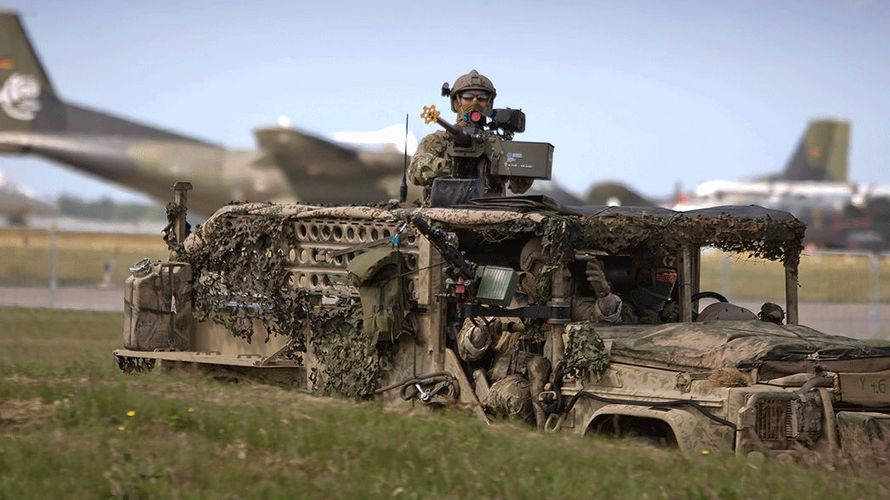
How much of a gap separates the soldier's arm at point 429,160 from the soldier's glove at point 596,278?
1.88 meters

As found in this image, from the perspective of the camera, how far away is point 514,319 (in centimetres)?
1060

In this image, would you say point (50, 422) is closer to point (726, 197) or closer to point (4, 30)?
point (4, 30)

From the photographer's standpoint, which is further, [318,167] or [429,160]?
[318,167]

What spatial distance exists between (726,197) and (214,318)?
5306cm

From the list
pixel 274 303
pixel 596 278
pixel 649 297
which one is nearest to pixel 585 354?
pixel 596 278

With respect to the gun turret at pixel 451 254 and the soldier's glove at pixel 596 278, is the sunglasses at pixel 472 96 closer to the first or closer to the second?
the gun turret at pixel 451 254

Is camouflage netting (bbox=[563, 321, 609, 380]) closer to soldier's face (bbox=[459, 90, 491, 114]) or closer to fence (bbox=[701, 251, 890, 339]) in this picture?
soldier's face (bbox=[459, 90, 491, 114])

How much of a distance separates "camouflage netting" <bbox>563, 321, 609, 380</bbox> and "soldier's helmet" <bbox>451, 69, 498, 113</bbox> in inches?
125

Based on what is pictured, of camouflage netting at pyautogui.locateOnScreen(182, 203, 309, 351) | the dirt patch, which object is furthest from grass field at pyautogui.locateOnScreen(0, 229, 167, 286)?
the dirt patch

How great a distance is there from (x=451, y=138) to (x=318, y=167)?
91.3 feet

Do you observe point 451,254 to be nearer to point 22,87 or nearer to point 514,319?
point 514,319

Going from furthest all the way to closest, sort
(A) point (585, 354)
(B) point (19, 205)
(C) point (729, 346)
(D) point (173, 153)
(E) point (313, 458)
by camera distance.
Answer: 1. (B) point (19, 205)
2. (D) point (173, 153)
3. (A) point (585, 354)
4. (C) point (729, 346)
5. (E) point (313, 458)

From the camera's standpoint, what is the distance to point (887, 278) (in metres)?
34.6

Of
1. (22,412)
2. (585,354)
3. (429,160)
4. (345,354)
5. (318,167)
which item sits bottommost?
(22,412)
